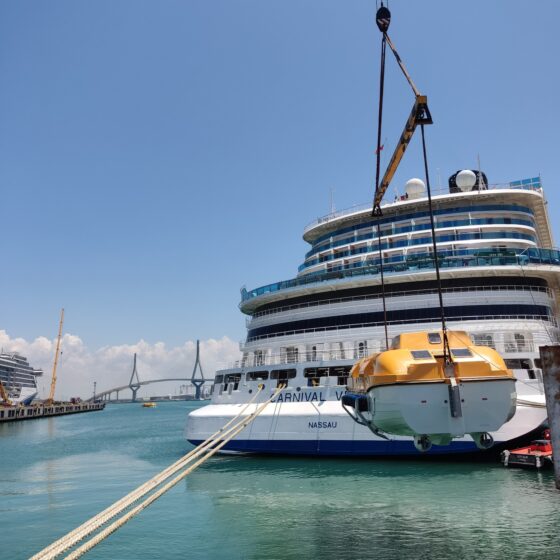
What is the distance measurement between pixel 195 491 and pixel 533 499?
1261 centimetres

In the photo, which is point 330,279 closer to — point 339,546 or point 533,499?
point 533,499

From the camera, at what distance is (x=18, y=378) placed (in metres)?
113

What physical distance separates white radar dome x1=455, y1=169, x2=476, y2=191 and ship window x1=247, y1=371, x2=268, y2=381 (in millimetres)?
20328

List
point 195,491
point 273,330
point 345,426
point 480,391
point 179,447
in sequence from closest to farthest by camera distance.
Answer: point 480,391 < point 195,491 < point 345,426 < point 273,330 < point 179,447

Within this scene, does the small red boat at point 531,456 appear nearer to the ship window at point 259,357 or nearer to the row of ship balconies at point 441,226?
the ship window at point 259,357

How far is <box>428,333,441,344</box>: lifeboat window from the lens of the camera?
1271 cm

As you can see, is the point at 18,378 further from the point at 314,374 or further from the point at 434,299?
the point at 434,299

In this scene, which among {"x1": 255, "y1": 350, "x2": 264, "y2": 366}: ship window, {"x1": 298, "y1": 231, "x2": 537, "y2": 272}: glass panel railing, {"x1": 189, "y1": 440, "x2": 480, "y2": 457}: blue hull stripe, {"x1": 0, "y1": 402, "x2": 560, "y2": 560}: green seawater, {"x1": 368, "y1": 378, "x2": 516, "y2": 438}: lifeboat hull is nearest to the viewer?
{"x1": 368, "y1": 378, "x2": 516, "y2": 438}: lifeboat hull

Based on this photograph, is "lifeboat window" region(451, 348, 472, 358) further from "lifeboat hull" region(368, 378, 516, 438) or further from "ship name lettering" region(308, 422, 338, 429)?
"ship name lettering" region(308, 422, 338, 429)

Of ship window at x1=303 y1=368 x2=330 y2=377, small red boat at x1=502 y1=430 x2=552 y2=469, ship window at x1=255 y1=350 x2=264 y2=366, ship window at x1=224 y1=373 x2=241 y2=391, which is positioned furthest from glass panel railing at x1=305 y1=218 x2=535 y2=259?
small red boat at x1=502 y1=430 x2=552 y2=469

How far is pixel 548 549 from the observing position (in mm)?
11922

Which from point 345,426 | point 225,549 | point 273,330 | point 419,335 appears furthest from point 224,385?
point 419,335

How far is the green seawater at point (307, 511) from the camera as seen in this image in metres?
12.4

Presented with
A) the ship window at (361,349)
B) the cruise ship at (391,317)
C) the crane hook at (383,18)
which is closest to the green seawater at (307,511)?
the cruise ship at (391,317)
